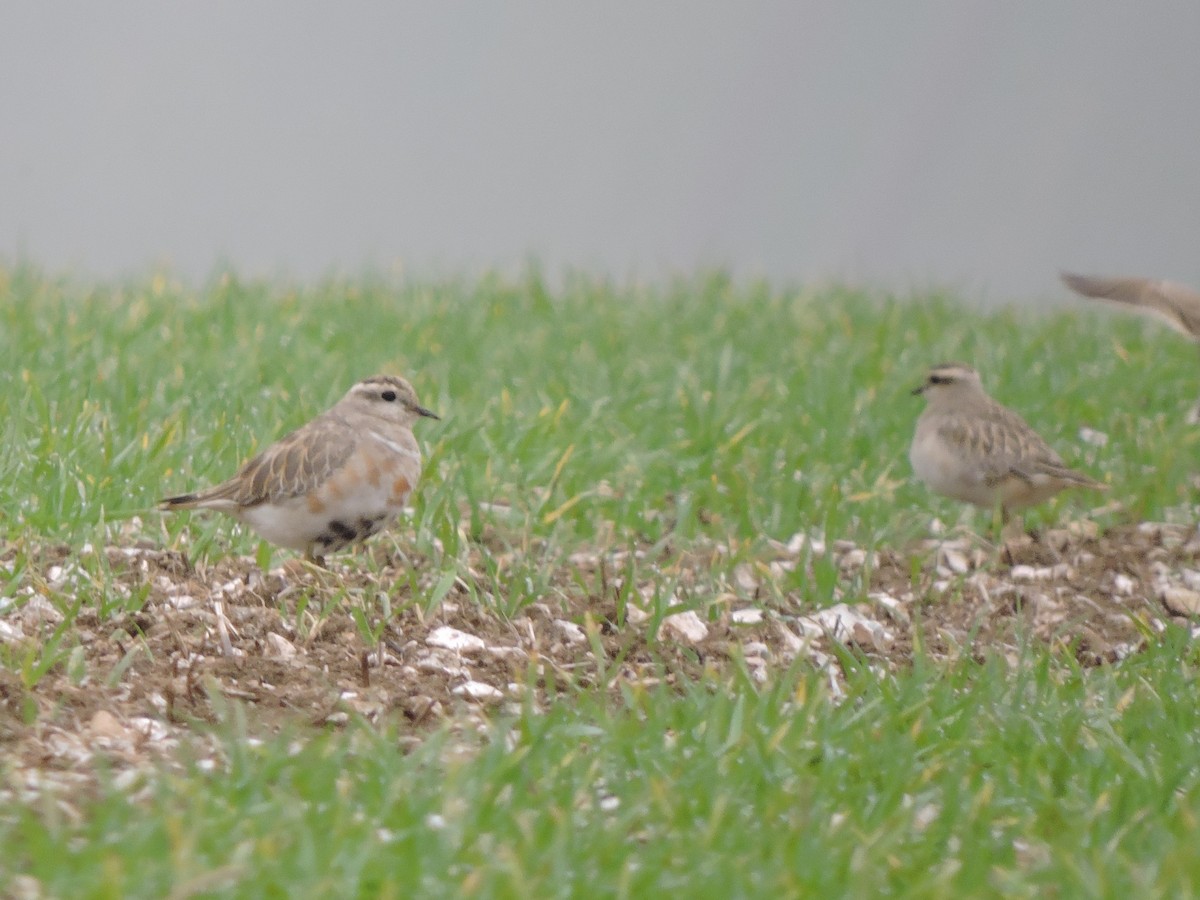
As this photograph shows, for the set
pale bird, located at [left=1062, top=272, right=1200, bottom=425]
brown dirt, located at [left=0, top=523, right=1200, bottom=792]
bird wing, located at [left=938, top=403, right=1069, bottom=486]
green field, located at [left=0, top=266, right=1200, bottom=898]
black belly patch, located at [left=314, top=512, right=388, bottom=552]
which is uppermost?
pale bird, located at [left=1062, top=272, right=1200, bottom=425]

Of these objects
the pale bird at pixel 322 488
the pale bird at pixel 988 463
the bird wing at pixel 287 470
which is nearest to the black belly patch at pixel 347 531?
the pale bird at pixel 322 488

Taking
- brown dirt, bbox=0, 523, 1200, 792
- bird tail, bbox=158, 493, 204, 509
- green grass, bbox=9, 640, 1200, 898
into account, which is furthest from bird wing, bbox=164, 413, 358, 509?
green grass, bbox=9, 640, 1200, 898

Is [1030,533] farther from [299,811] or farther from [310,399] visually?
[299,811]

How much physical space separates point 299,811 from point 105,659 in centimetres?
165

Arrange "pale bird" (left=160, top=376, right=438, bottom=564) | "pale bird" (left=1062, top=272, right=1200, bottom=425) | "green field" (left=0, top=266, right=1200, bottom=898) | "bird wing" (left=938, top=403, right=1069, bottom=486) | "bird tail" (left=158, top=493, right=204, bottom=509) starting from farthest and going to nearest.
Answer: "pale bird" (left=1062, top=272, right=1200, bottom=425) < "bird wing" (left=938, top=403, right=1069, bottom=486) < "bird tail" (left=158, top=493, right=204, bottom=509) < "pale bird" (left=160, top=376, right=438, bottom=564) < "green field" (left=0, top=266, right=1200, bottom=898)

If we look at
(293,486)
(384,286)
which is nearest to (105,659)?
(293,486)

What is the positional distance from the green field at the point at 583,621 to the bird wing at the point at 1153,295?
0.74m

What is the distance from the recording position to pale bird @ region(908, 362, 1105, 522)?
839 cm

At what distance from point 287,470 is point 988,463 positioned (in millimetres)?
3721

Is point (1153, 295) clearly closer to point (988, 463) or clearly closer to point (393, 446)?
point (988, 463)

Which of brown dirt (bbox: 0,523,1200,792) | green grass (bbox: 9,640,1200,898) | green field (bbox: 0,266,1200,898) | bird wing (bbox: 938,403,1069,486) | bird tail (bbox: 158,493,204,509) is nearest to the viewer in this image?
green grass (bbox: 9,640,1200,898)

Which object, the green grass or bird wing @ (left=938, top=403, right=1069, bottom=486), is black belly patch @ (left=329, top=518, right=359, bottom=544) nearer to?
the green grass

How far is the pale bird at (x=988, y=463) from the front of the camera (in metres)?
8.39

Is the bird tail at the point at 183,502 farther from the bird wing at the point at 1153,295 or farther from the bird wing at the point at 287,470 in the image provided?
the bird wing at the point at 1153,295
